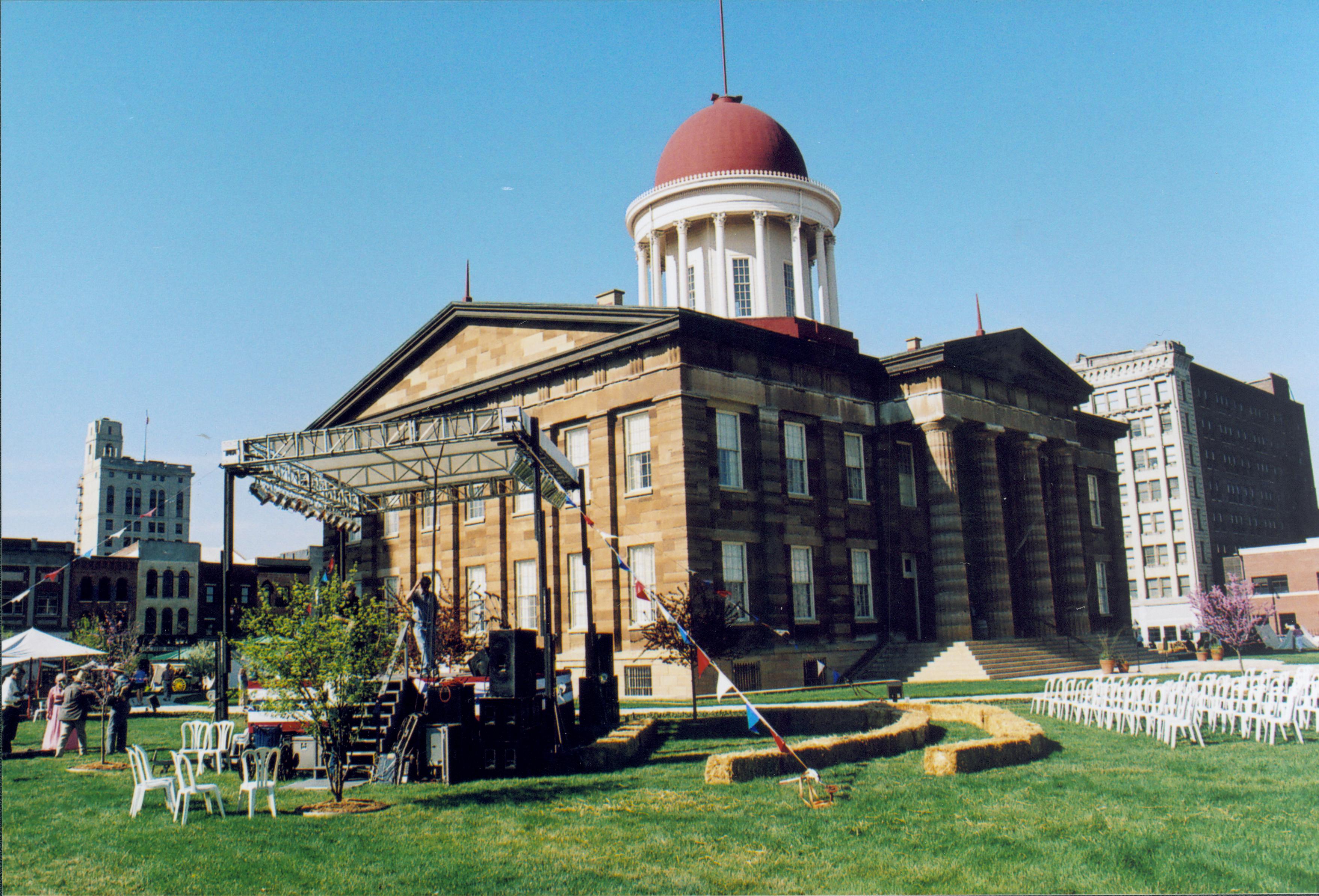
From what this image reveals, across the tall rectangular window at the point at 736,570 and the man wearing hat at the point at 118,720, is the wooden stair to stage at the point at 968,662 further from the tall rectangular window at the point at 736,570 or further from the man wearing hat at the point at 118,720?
the man wearing hat at the point at 118,720

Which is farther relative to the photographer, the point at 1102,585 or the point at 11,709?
the point at 1102,585

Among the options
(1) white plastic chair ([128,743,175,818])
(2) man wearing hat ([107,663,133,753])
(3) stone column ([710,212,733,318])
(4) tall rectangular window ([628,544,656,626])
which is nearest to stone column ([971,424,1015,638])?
(3) stone column ([710,212,733,318])

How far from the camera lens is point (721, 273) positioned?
42.3 meters

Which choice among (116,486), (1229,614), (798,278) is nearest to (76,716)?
(798,278)

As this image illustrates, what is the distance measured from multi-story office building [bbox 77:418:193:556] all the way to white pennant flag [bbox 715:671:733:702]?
11266cm

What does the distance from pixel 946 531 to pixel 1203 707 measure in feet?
65.6

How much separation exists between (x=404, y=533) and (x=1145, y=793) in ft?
115

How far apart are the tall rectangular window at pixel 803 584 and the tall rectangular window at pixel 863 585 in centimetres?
236

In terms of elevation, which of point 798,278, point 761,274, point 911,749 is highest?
point 761,274

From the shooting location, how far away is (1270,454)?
108 meters

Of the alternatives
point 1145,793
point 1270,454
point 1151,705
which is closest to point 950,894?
point 1145,793

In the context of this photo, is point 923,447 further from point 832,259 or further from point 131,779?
point 131,779

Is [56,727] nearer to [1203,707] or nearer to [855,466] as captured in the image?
[1203,707]

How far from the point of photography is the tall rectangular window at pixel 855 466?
37.0 m
